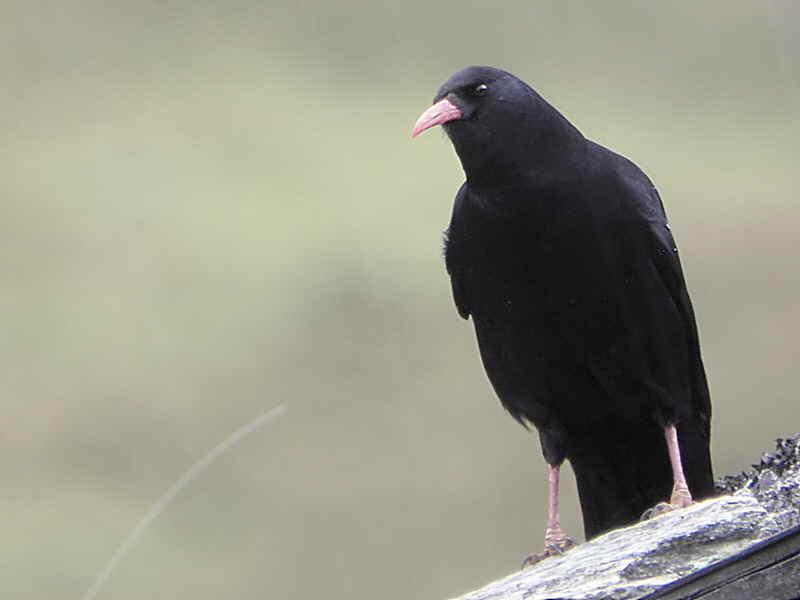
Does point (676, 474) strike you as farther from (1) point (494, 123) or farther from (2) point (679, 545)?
(2) point (679, 545)

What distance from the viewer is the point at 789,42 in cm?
847

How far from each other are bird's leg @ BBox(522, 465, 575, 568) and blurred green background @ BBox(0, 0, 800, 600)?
2.23m

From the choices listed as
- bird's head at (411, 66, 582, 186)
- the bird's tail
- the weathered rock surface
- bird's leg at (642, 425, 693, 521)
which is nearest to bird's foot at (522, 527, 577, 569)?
bird's leg at (642, 425, 693, 521)

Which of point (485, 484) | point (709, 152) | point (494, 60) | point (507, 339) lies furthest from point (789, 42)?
point (507, 339)

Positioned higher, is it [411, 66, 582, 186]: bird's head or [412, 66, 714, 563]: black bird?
[411, 66, 582, 186]: bird's head

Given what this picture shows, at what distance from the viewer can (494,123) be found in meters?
4.92

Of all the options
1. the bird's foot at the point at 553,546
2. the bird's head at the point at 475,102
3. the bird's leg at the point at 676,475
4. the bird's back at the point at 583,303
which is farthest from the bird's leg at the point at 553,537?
the bird's head at the point at 475,102

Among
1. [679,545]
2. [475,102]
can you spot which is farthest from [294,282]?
[679,545]

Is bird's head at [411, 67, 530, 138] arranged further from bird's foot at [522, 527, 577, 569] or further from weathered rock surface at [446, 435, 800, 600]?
weathered rock surface at [446, 435, 800, 600]

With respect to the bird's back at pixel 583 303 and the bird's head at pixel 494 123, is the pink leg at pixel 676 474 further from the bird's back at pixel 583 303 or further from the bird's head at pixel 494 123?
the bird's head at pixel 494 123

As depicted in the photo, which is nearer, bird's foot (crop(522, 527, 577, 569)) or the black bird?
bird's foot (crop(522, 527, 577, 569))

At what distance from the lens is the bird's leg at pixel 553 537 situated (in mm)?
4578

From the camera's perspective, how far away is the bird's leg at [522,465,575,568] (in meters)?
4.58

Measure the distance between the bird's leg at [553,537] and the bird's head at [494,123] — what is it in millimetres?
1087
